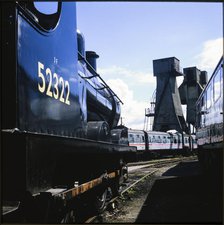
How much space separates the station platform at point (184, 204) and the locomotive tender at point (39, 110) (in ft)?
7.25

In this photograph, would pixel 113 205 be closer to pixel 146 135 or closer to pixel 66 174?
pixel 66 174

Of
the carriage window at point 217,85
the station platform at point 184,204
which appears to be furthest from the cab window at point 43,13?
the carriage window at point 217,85

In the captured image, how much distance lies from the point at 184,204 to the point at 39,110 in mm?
5193

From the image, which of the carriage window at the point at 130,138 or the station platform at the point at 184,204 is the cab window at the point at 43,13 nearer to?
the station platform at the point at 184,204

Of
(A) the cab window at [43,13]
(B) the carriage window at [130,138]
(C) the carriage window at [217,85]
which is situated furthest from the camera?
(B) the carriage window at [130,138]

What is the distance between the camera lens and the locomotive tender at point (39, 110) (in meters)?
2.65

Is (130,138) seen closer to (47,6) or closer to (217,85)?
(217,85)

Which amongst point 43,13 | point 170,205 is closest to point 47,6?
point 43,13

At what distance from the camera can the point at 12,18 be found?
269cm

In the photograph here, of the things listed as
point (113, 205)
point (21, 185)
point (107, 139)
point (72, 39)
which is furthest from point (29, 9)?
point (113, 205)

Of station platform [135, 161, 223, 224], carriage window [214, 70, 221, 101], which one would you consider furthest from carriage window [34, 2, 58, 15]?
carriage window [214, 70, 221, 101]

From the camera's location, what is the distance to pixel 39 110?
3012mm

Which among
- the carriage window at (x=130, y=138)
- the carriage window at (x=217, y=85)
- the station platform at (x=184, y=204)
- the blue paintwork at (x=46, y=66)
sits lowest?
the station platform at (x=184, y=204)

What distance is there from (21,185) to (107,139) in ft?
11.4
